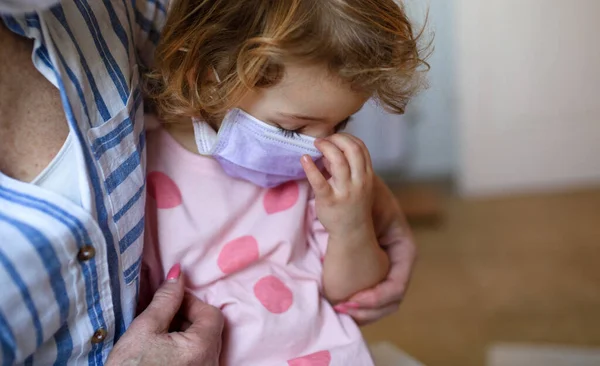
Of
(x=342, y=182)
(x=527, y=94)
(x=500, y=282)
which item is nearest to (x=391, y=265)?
(x=342, y=182)

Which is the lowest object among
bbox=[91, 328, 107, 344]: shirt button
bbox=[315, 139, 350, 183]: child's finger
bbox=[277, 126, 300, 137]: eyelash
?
bbox=[91, 328, 107, 344]: shirt button

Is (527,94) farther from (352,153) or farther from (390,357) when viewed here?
(352,153)

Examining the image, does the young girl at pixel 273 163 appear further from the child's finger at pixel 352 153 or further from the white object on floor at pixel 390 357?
the white object on floor at pixel 390 357

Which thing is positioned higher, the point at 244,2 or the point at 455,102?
the point at 244,2

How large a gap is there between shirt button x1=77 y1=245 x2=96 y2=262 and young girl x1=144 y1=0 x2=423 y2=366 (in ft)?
0.65

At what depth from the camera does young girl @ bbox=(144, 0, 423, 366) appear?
0.72 m

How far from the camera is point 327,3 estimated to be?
0.71m

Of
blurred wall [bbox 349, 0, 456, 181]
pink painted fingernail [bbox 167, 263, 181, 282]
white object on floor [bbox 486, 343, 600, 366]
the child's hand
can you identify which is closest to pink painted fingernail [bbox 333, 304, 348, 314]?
the child's hand

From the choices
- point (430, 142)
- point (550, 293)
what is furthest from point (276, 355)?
point (430, 142)

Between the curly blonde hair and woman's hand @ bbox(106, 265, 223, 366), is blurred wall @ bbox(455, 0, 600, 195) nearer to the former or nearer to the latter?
the curly blonde hair

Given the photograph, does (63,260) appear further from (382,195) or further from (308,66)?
(382,195)

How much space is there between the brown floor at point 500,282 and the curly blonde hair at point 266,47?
4.31 ft

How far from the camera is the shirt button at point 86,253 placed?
60cm

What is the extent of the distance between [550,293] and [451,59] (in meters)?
1.04
